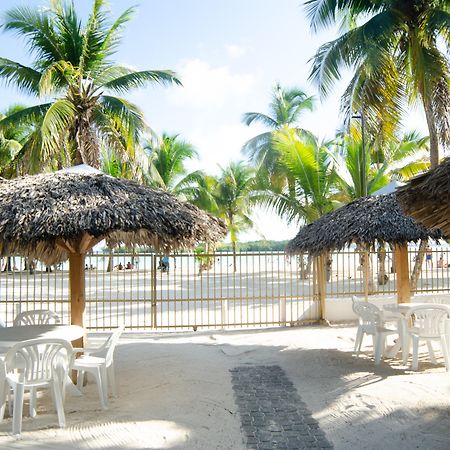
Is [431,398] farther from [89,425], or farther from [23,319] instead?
[23,319]

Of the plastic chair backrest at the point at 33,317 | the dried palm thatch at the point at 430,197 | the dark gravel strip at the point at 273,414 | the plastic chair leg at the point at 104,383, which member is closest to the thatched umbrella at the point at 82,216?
the plastic chair backrest at the point at 33,317

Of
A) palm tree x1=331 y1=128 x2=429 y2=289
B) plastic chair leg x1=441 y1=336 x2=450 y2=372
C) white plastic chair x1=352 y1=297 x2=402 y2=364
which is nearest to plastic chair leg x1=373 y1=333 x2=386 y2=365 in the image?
white plastic chair x1=352 y1=297 x2=402 y2=364

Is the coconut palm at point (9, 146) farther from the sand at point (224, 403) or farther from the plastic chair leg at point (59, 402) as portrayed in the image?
the plastic chair leg at point (59, 402)

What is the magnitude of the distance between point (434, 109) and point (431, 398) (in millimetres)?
8146

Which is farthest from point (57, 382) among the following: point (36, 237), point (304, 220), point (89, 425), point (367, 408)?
point (304, 220)

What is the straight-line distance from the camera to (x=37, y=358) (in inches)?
182

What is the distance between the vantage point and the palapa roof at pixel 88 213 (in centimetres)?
545

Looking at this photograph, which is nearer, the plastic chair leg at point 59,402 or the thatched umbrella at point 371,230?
the plastic chair leg at point 59,402

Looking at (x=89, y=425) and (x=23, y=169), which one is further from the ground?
(x=23, y=169)

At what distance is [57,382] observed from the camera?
4707 millimetres

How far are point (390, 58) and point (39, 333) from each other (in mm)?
10048

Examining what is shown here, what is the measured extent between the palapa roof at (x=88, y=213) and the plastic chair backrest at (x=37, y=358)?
4.56 feet

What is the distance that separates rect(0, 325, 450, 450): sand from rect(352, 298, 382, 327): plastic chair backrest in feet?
2.03

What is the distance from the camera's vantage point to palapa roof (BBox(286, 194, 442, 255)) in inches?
298
